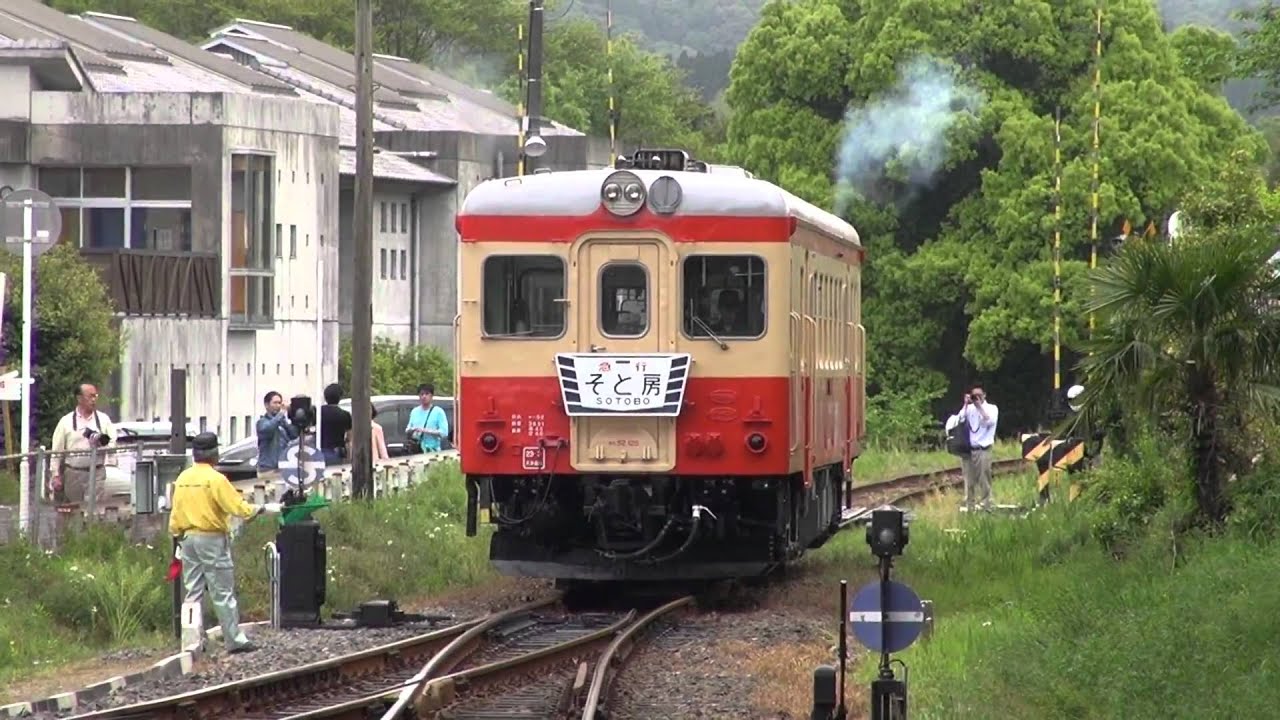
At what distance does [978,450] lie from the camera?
26281 millimetres

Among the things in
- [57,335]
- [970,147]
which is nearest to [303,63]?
[970,147]

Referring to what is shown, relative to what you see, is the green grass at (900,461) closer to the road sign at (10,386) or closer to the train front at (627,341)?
the train front at (627,341)

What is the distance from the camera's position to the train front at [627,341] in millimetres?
17344

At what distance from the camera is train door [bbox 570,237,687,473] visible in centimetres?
1728

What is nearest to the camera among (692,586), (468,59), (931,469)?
(692,586)

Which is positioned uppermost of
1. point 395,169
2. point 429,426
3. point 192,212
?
point 395,169

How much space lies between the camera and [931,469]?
114 ft

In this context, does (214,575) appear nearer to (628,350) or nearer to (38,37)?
(628,350)

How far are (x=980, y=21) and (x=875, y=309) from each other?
5.59 meters

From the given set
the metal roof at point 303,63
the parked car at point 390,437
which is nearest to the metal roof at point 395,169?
the metal roof at point 303,63

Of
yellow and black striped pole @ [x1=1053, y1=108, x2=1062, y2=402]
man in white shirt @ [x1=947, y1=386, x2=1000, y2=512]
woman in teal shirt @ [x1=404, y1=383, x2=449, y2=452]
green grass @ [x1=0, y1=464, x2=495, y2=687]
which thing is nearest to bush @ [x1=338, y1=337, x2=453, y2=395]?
yellow and black striped pole @ [x1=1053, y1=108, x2=1062, y2=402]

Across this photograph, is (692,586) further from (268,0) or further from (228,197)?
(268,0)

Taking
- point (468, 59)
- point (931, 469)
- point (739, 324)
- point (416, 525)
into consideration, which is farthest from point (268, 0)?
point (739, 324)

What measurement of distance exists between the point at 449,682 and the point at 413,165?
40837 millimetres
